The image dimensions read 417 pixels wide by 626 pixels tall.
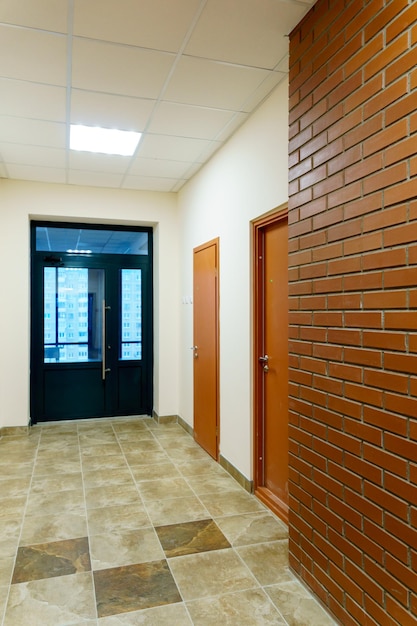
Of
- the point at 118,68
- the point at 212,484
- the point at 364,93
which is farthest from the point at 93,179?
the point at 364,93

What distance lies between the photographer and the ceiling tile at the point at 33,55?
252 cm

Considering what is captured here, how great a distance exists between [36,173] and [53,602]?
4.28 m

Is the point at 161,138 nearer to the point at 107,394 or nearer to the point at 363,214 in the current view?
the point at 363,214

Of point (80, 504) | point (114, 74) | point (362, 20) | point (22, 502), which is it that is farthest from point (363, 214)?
point (22, 502)

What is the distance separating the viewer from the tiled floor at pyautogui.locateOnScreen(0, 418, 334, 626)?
7.01 ft

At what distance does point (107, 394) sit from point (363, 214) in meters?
4.89

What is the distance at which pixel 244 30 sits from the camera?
247 cm

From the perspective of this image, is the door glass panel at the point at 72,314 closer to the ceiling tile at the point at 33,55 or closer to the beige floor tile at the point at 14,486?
the beige floor tile at the point at 14,486

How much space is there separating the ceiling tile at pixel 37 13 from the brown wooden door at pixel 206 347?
226 cm

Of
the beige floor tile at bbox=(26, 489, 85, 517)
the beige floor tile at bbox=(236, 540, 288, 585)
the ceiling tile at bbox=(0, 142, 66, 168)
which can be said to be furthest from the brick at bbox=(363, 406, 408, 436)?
the ceiling tile at bbox=(0, 142, 66, 168)

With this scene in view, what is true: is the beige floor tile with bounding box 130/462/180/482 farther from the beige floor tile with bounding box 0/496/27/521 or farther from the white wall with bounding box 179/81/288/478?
the beige floor tile with bounding box 0/496/27/521

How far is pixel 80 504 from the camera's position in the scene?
334cm

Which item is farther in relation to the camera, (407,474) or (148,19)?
(148,19)

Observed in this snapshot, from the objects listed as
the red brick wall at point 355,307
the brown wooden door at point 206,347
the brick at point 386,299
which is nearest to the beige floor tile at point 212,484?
the brown wooden door at point 206,347
